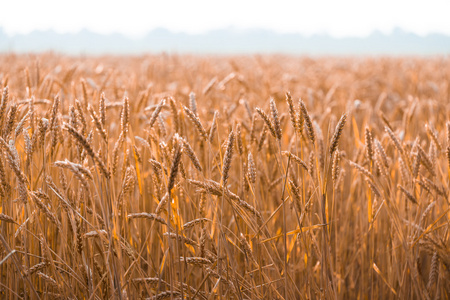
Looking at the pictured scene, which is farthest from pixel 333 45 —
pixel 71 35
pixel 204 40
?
pixel 71 35

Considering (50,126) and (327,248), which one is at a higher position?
(50,126)

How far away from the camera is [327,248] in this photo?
1.05 meters

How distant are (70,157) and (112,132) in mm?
814

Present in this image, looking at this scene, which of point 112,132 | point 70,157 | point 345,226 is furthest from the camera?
point 112,132

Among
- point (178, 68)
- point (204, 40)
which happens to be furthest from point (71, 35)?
point (178, 68)

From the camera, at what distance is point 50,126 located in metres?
1.10

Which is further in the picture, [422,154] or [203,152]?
[203,152]

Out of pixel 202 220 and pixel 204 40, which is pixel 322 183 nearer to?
pixel 202 220

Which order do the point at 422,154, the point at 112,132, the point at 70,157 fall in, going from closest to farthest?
the point at 422,154 → the point at 70,157 → the point at 112,132

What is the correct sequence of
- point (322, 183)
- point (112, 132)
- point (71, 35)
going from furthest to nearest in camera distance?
point (71, 35) → point (112, 132) → point (322, 183)

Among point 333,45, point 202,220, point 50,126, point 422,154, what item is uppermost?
point 333,45

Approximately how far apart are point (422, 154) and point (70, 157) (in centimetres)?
129

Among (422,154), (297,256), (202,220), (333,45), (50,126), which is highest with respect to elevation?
(333,45)

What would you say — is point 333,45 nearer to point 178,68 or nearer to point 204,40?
point 204,40
